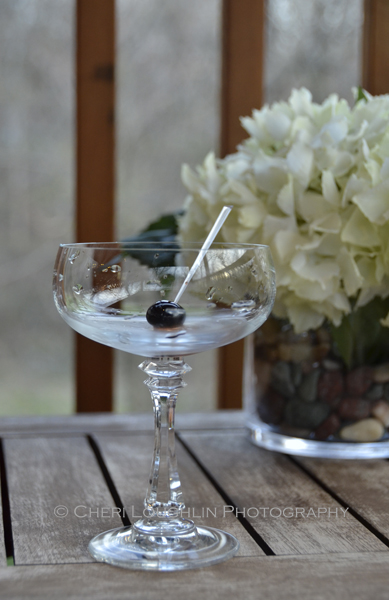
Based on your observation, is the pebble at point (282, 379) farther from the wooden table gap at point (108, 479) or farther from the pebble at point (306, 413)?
the wooden table gap at point (108, 479)

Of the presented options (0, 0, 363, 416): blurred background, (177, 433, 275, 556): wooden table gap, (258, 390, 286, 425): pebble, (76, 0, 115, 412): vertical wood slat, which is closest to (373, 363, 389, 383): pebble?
(258, 390, 286, 425): pebble

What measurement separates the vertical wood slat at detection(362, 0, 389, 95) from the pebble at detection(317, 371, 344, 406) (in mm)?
657

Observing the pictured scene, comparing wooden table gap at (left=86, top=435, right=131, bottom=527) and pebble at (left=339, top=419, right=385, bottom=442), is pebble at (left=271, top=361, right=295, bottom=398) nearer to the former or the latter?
pebble at (left=339, top=419, right=385, bottom=442)

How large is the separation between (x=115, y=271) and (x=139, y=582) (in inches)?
9.5

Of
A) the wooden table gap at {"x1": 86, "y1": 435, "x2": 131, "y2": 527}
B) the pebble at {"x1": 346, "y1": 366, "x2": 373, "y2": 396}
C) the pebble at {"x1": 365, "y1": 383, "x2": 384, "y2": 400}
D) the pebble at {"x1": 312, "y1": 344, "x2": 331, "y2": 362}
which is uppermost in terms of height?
the pebble at {"x1": 312, "y1": 344, "x2": 331, "y2": 362}

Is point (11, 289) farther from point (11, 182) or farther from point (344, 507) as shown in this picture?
point (344, 507)

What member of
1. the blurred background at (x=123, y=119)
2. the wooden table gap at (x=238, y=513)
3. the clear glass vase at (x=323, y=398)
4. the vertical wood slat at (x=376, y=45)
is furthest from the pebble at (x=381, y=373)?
the blurred background at (x=123, y=119)

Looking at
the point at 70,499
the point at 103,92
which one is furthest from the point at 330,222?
the point at 103,92

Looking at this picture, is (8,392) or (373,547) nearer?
(373,547)

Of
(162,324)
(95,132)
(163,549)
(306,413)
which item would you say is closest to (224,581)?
(163,549)

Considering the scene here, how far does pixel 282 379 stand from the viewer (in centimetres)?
86

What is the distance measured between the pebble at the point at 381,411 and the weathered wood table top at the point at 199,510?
0.05m

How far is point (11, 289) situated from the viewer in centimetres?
281

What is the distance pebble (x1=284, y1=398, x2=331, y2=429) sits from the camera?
836 millimetres
